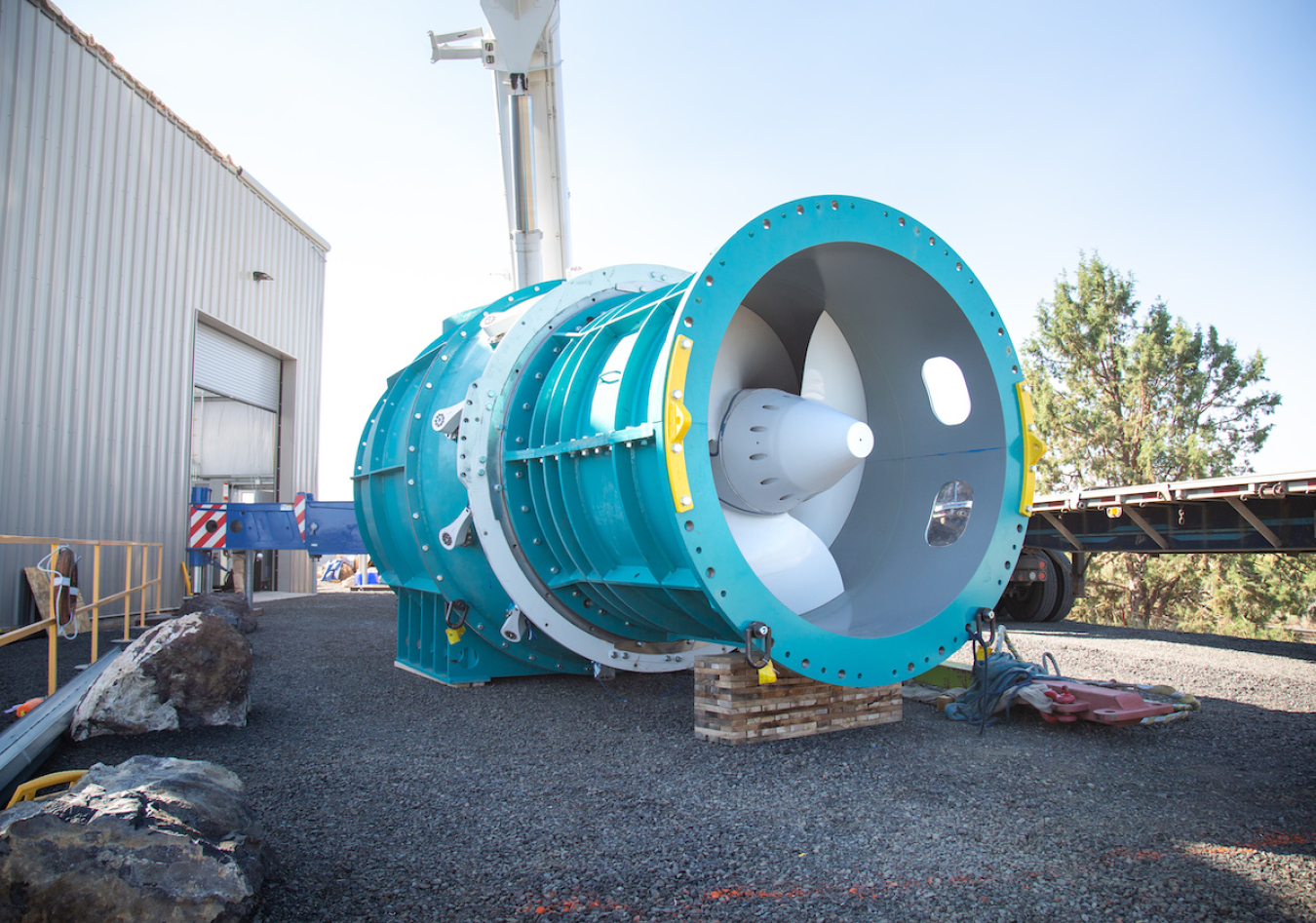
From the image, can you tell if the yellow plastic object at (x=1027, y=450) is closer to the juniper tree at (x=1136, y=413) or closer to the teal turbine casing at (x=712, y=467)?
the teal turbine casing at (x=712, y=467)

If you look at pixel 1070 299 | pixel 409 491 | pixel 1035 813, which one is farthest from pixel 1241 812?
pixel 1070 299

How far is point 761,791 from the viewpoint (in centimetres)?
275

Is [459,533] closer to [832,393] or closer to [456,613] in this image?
[456,613]

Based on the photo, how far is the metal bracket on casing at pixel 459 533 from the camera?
4039mm

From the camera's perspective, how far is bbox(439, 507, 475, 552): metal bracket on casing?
404 cm

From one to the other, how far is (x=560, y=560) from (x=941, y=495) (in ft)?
6.19

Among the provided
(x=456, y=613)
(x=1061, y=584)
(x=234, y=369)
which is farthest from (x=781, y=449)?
(x=234, y=369)

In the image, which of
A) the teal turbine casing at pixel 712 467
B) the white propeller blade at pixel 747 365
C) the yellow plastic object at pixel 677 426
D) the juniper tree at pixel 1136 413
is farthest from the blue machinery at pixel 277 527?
the juniper tree at pixel 1136 413

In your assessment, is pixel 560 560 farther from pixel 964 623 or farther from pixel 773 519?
pixel 964 623

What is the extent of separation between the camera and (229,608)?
7285 mm

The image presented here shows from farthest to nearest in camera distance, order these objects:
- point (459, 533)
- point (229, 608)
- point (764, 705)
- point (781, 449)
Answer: point (229, 608)
point (459, 533)
point (781, 449)
point (764, 705)

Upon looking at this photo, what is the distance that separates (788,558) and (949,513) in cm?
81

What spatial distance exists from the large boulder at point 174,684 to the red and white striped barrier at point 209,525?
544 centimetres

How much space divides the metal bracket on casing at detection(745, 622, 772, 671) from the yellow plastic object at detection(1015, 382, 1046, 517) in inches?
57.5
